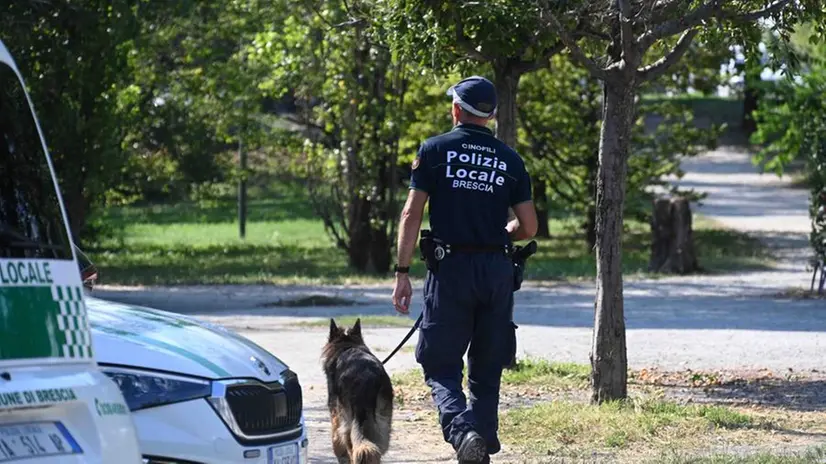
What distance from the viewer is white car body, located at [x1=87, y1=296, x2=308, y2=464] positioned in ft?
19.0

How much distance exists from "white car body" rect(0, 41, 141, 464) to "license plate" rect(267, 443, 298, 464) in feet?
4.35

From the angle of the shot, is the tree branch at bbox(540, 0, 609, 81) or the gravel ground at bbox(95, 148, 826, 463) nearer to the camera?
the tree branch at bbox(540, 0, 609, 81)

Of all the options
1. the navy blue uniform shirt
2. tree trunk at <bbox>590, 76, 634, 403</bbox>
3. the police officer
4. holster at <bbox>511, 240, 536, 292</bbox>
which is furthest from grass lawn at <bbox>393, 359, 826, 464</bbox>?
the navy blue uniform shirt

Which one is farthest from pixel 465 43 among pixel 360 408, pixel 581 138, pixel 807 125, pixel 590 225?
pixel 590 225

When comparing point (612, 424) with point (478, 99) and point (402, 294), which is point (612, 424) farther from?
point (478, 99)

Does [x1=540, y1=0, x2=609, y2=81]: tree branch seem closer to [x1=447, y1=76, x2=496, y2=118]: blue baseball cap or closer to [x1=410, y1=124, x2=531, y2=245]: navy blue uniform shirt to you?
[x1=447, y1=76, x2=496, y2=118]: blue baseball cap

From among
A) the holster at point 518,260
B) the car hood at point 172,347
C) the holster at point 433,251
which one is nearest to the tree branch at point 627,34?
the holster at point 518,260

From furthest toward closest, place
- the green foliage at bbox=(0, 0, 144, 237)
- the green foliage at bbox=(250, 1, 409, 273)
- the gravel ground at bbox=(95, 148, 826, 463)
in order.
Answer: the green foliage at bbox=(250, 1, 409, 273)
the green foliage at bbox=(0, 0, 144, 237)
the gravel ground at bbox=(95, 148, 826, 463)

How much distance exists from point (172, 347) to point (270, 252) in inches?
869

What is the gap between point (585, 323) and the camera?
15.0m

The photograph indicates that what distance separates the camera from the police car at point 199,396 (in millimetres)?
5777

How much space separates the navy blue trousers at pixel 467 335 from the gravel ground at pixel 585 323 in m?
1.03

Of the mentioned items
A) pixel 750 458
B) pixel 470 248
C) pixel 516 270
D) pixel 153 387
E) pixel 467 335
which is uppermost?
pixel 470 248

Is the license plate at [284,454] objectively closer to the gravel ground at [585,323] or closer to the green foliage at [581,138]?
the gravel ground at [585,323]
